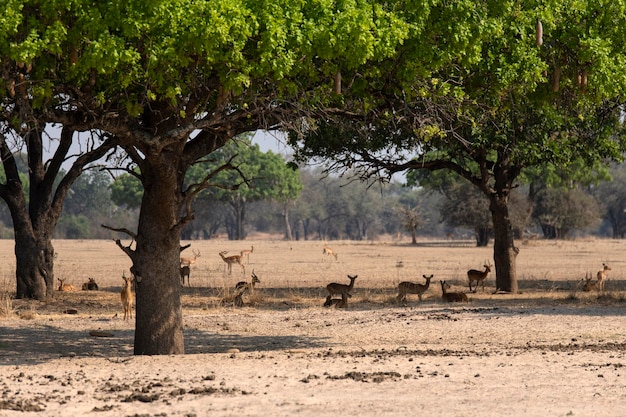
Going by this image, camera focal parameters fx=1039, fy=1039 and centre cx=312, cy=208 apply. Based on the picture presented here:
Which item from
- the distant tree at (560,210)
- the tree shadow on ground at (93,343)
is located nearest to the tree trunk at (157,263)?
the tree shadow on ground at (93,343)

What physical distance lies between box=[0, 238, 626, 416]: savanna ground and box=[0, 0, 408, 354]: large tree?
1767 mm

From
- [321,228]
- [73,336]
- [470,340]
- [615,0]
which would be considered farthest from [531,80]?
[321,228]

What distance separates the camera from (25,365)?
13062 millimetres

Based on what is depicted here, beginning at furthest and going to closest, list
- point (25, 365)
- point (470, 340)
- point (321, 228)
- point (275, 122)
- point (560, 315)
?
point (321, 228) → point (560, 315) → point (470, 340) → point (275, 122) → point (25, 365)

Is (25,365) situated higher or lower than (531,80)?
lower

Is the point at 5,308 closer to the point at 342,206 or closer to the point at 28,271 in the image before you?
the point at 28,271

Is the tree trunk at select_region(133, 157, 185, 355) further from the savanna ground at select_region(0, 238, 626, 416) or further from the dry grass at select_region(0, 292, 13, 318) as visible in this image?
the dry grass at select_region(0, 292, 13, 318)

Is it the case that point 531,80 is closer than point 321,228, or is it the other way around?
point 531,80

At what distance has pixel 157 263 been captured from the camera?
13875 mm

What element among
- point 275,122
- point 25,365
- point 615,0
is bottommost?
point 25,365

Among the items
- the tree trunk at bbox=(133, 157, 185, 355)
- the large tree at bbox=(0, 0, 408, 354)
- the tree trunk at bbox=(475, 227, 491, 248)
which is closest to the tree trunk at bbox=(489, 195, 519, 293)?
the large tree at bbox=(0, 0, 408, 354)

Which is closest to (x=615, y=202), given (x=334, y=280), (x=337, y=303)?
(x=334, y=280)

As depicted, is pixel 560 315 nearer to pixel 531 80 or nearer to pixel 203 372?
pixel 531 80

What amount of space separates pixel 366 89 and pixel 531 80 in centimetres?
215
